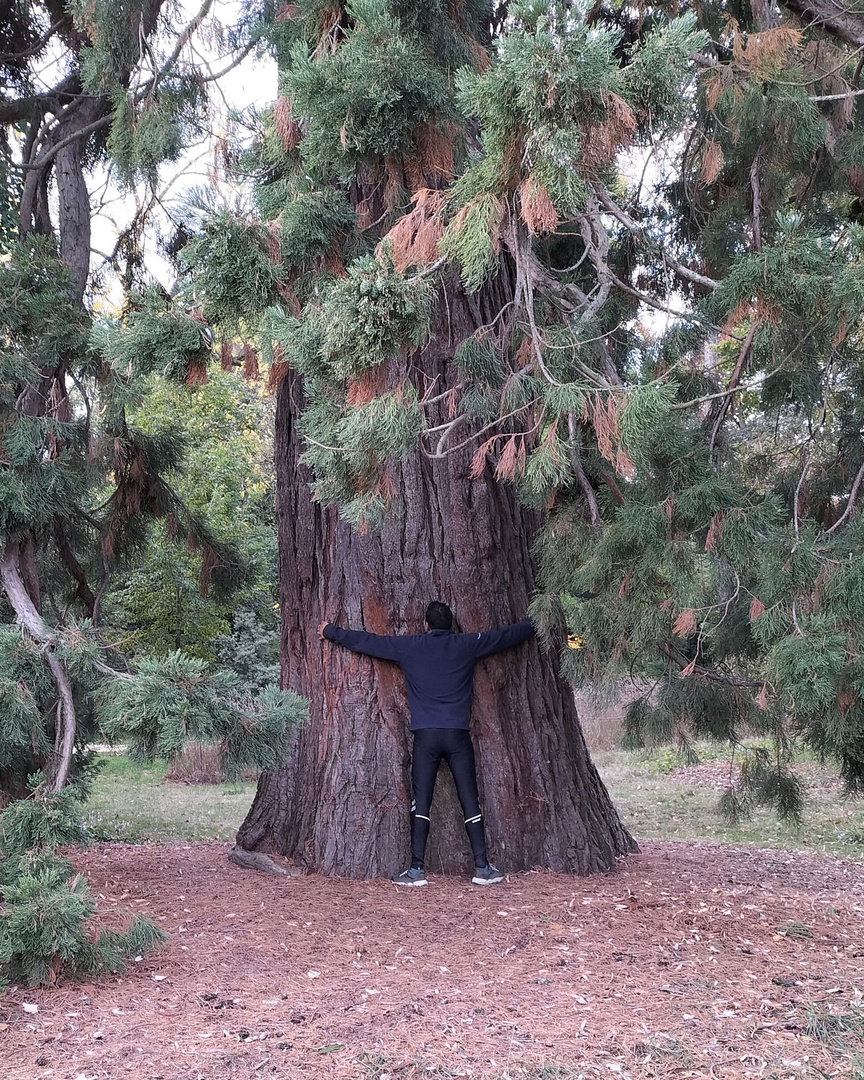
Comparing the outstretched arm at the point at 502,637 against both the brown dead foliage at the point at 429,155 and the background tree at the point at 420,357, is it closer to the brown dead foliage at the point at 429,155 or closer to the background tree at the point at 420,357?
the background tree at the point at 420,357

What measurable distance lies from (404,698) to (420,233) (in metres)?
2.69

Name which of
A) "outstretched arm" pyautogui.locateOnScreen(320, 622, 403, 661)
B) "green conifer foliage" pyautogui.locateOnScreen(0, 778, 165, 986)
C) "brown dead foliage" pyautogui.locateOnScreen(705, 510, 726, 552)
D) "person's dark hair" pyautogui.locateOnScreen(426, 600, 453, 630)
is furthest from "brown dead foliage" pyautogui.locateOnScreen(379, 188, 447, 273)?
"green conifer foliage" pyautogui.locateOnScreen(0, 778, 165, 986)

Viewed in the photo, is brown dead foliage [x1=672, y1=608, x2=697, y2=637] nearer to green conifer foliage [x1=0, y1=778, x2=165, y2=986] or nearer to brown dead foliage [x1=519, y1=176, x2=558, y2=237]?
brown dead foliage [x1=519, y1=176, x2=558, y2=237]

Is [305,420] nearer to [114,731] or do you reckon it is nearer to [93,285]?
[114,731]

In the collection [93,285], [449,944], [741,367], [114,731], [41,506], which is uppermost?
[93,285]

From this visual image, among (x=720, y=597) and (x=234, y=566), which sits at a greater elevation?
(x=234, y=566)

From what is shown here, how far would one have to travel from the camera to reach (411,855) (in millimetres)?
5336

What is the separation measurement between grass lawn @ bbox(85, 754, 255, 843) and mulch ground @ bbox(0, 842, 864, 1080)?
3085 millimetres

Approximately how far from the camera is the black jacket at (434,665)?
5320 mm

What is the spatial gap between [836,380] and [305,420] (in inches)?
126

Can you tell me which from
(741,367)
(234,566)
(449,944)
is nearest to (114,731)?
(449,944)

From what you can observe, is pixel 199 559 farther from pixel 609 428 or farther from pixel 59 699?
pixel 609 428

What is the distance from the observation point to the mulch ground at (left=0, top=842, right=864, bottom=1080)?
320cm

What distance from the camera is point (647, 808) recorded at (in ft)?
35.8
